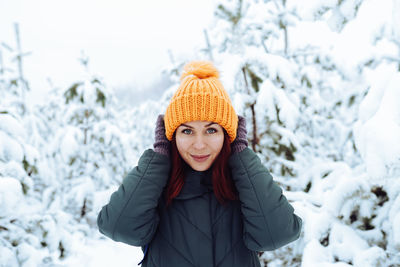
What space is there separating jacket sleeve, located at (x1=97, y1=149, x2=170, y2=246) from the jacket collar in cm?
16

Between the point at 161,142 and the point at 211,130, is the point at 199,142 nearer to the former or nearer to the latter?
the point at 211,130

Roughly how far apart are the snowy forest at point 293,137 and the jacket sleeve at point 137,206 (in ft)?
3.94

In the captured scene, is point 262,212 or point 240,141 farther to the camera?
point 240,141

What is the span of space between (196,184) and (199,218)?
22 cm

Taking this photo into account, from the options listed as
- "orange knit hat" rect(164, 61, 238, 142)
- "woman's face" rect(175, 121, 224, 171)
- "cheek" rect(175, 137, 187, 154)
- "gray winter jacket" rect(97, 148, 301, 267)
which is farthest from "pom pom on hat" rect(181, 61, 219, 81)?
"gray winter jacket" rect(97, 148, 301, 267)

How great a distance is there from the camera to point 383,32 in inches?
66.0

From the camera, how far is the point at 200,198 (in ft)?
5.22

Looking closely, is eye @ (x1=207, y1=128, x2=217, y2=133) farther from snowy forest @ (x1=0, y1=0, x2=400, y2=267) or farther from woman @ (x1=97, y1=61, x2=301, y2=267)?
snowy forest @ (x1=0, y1=0, x2=400, y2=267)

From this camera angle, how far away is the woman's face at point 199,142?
1548 mm

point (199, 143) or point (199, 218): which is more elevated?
point (199, 143)

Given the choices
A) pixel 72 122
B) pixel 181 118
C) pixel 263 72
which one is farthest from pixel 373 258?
pixel 72 122

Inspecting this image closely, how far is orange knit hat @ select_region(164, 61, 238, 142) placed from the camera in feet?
4.96

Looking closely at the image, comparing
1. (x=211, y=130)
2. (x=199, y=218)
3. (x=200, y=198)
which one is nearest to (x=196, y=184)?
(x=200, y=198)

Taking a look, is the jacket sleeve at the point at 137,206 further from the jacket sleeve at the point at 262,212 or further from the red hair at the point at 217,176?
the jacket sleeve at the point at 262,212
